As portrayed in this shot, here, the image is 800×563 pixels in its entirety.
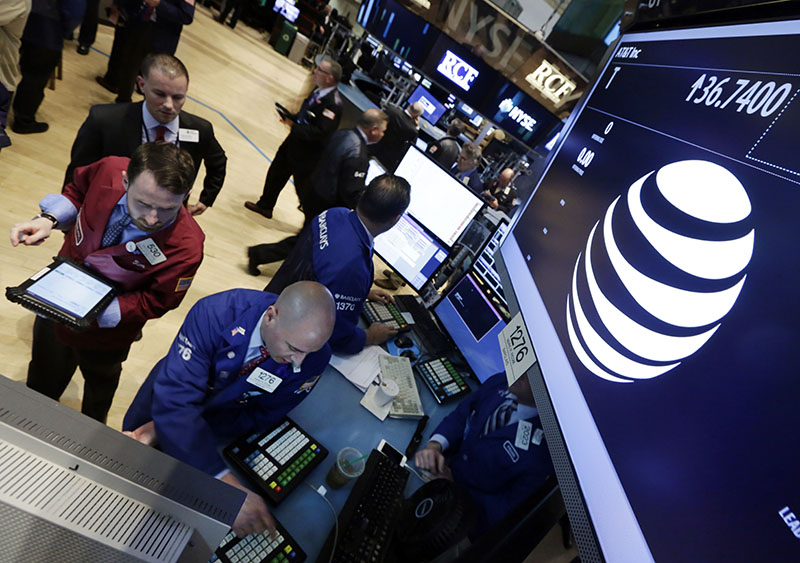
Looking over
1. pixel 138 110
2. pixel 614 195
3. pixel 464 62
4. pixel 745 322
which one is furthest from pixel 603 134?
pixel 464 62

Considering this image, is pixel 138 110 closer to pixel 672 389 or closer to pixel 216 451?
pixel 216 451

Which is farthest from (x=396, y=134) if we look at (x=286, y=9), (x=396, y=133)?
(x=286, y=9)

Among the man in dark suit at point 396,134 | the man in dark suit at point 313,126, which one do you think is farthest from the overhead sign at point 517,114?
the man in dark suit at point 396,134

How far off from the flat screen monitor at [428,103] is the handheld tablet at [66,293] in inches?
249

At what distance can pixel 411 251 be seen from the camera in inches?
103

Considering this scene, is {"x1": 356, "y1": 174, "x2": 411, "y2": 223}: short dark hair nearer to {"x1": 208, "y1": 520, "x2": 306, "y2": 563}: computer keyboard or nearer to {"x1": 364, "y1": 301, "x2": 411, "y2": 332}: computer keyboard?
{"x1": 364, "y1": 301, "x2": 411, "y2": 332}: computer keyboard

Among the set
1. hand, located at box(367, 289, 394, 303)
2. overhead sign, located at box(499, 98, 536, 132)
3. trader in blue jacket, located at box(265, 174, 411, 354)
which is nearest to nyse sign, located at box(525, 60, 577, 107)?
overhead sign, located at box(499, 98, 536, 132)

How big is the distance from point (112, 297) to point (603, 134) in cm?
173

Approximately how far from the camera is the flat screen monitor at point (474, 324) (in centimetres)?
197

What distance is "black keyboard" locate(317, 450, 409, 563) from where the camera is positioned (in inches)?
48.3

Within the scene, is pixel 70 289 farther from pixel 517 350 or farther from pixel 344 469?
pixel 517 350

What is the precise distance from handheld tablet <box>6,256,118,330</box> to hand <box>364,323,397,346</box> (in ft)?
3.65

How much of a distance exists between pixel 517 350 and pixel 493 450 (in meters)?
0.54

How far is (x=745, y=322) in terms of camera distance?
551 mm
